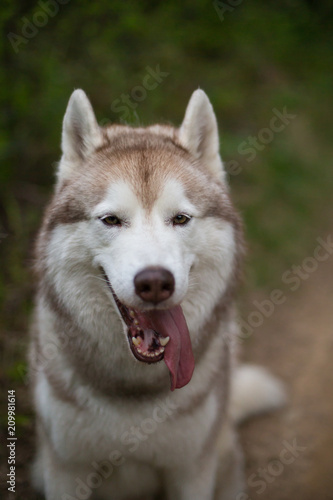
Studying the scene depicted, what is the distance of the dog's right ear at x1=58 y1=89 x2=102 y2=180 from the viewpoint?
2.49 m

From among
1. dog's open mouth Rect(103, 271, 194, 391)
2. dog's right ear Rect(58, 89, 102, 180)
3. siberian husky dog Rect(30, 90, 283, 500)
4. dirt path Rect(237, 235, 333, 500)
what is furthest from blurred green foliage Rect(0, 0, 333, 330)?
dog's open mouth Rect(103, 271, 194, 391)

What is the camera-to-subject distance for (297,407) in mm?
4059

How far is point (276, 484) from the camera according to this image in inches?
141

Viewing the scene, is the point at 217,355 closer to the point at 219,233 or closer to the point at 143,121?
the point at 219,233

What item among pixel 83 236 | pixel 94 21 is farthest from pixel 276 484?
pixel 94 21

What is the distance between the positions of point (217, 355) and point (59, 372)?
86 cm
